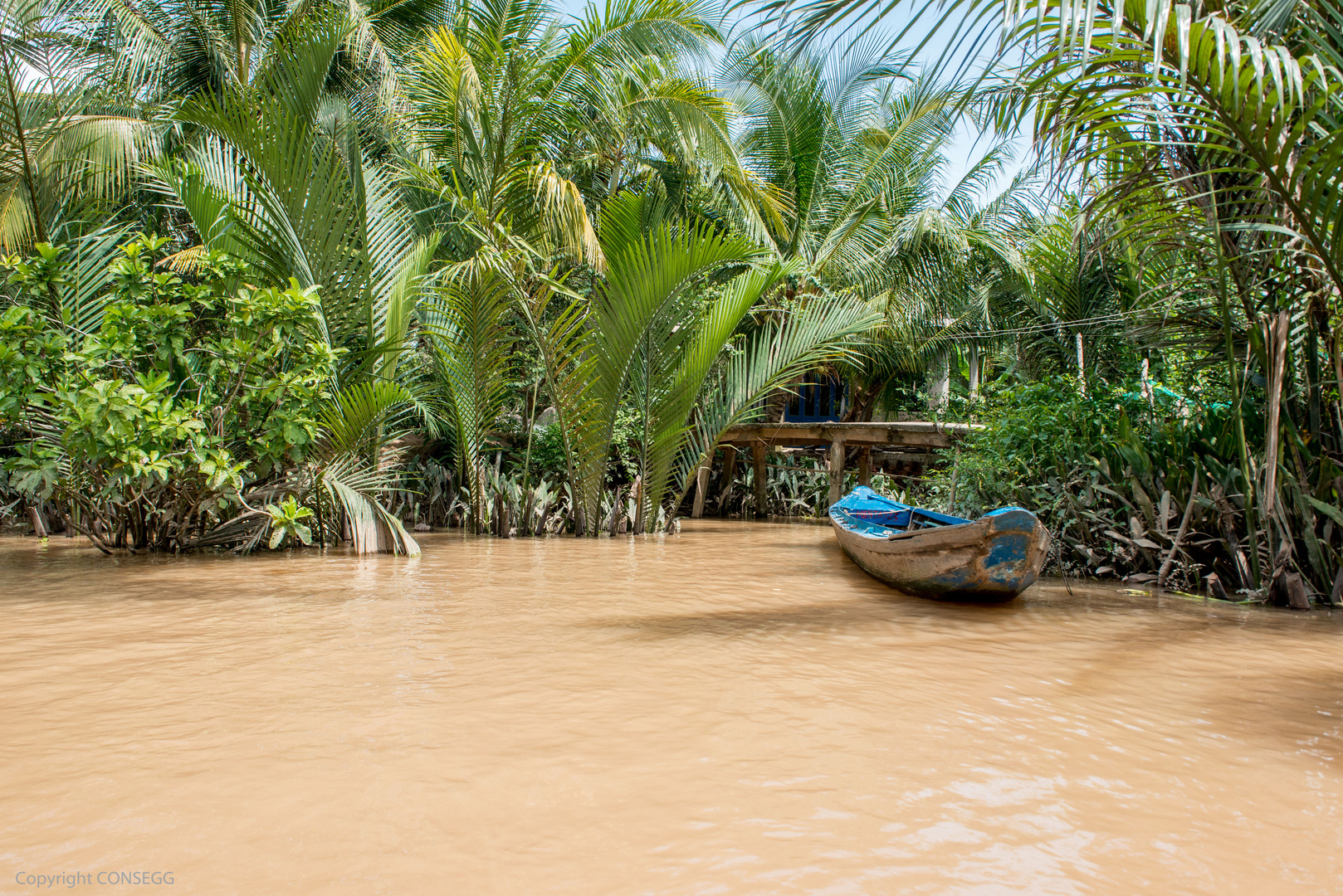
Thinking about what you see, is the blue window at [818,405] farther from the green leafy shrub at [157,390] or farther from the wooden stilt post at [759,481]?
the green leafy shrub at [157,390]

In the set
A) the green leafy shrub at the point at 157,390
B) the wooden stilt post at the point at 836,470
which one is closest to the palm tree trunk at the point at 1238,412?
the green leafy shrub at the point at 157,390

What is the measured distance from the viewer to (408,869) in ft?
5.71

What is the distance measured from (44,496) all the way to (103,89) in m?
6.42

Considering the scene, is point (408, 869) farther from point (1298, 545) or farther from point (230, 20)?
point (230, 20)

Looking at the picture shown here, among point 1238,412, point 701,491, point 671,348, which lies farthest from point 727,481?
point 1238,412

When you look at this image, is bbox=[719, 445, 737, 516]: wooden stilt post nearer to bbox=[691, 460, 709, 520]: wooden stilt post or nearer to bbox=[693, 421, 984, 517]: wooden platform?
bbox=[693, 421, 984, 517]: wooden platform

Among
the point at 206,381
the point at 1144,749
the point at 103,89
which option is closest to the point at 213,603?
the point at 206,381

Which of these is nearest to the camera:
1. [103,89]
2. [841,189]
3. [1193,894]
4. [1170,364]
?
[1193,894]

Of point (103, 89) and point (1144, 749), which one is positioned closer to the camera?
point (1144, 749)

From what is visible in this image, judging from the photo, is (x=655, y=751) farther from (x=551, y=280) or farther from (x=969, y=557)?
(x=551, y=280)

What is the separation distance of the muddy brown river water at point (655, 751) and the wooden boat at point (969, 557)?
0.38m

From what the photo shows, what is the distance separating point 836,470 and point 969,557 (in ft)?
26.9

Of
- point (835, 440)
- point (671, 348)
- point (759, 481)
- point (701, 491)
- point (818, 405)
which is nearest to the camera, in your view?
point (671, 348)

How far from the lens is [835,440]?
502 inches
